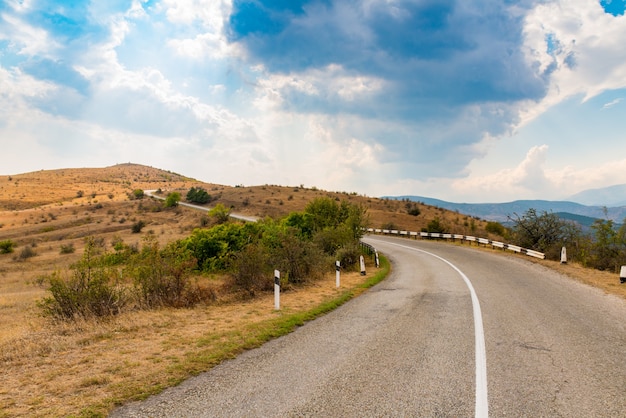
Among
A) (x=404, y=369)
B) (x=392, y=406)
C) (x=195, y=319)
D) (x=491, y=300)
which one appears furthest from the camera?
(x=491, y=300)

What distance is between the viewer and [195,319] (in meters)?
9.51

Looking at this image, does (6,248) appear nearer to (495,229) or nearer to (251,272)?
(251,272)

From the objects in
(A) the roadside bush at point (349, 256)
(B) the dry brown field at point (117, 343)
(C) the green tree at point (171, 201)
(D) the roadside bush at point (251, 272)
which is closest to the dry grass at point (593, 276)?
(B) the dry brown field at point (117, 343)

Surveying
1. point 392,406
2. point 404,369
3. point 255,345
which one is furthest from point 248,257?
point 392,406

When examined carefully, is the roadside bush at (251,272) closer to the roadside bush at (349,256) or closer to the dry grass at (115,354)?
the dry grass at (115,354)

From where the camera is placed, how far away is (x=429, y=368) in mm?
5602

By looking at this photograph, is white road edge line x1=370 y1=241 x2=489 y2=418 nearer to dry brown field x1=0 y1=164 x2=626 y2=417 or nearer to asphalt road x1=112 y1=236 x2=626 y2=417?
asphalt road x1=112 y1=236 x2=626 y2=417

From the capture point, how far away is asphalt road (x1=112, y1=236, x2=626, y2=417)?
4.41 meters

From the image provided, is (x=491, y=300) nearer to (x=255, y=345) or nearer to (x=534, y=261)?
(x=255, y=345)

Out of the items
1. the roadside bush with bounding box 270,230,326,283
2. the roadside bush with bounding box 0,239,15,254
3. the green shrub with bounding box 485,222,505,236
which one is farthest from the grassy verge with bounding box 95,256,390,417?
the green shrub with bounding box 485,222,505,236

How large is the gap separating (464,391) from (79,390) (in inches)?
203

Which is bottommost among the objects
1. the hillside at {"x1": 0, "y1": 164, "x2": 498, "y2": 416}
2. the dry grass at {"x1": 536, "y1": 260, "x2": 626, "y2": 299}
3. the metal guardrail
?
the hillside at {"x1": 0, "y1": 164, "x2": 498, "y2": 416}

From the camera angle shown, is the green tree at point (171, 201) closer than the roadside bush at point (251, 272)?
No

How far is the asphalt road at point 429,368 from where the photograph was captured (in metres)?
4.41
